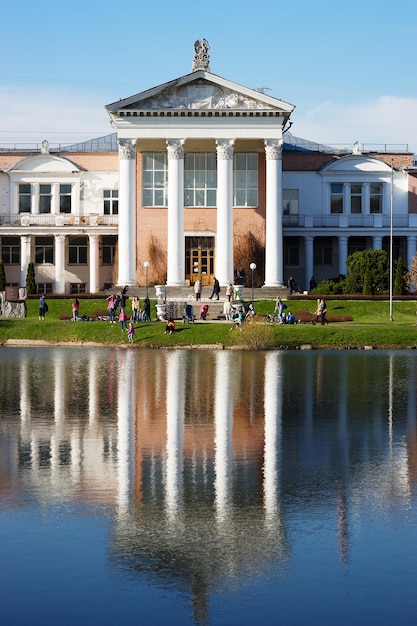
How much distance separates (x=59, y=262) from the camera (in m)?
79.8

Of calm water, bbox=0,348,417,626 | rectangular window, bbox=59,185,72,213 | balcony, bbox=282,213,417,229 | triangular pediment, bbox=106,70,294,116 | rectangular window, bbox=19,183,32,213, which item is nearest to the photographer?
calm water, bbox=0,348,417,626

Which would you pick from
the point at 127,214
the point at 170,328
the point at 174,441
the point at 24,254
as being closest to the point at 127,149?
the point at 127,214

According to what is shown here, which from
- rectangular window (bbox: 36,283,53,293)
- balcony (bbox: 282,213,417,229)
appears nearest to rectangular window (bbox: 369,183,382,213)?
balcony (bbox: 282,213,417,229)

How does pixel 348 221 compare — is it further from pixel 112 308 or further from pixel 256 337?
pixel 256 337

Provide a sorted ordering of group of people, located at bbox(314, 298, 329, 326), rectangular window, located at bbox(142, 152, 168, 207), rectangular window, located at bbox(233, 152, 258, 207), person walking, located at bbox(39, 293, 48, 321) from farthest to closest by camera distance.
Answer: rectangular window, located at bbox(233, 152, 258, 207)
rectangular window, located at bbox(142, 152, 168, 207)
person walking, located at bbox(39, 293, 48, 321)
group of people, located at bbox(314, 298, 329, 326)

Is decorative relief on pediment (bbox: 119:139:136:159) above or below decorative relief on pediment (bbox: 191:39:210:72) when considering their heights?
below

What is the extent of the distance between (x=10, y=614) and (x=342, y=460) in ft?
31.3

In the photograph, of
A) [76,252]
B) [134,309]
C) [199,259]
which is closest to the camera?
[134,309]

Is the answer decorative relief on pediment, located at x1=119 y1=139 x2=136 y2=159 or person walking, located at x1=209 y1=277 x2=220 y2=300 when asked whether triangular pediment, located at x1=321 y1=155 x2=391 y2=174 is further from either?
person walking, located at x1=209 y1=277 x2=220 y2=300

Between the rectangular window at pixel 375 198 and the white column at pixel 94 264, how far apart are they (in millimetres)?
20342

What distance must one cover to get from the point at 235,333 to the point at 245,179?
26.3 m

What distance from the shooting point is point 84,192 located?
8344 centimetres

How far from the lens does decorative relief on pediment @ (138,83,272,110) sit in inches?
2815

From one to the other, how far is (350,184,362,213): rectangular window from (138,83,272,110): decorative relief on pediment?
47.5 ft
